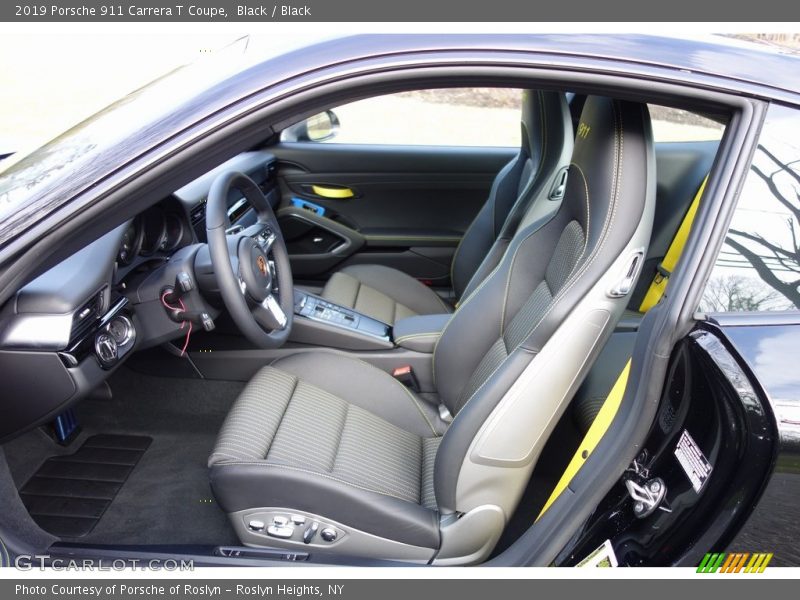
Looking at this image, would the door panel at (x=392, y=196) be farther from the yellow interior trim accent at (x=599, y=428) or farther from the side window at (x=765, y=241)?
the side window at (x=765, y=241)

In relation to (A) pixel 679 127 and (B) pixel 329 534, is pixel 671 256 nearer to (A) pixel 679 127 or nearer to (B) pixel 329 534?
(A) pixel 679 127

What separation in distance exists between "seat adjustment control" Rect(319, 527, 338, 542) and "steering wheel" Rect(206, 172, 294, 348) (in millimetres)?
633

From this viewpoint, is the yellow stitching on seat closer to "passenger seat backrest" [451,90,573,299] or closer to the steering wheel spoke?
"passenger seat backrest" [451,90,573,299]

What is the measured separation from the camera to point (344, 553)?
1565 mm

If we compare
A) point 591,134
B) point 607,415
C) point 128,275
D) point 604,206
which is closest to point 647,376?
point 607,415

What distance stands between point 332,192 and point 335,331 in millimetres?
1367

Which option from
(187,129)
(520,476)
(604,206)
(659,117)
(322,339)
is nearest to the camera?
(187,129)

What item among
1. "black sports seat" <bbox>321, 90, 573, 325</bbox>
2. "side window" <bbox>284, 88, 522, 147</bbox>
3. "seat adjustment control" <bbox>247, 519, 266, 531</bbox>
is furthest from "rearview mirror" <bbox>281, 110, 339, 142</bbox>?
"seat adjustment control" <bbox>247, 519, 266, 531</bbox>

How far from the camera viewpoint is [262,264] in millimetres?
2035

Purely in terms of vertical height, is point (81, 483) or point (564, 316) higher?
point (564, 316)

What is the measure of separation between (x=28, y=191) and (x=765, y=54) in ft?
4.75

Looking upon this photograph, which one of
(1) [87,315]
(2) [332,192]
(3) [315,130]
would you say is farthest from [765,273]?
(3) [315,130]

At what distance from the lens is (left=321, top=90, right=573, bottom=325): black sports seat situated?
2316 mm

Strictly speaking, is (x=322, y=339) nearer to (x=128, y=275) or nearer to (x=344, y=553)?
(x=128, y=275)
